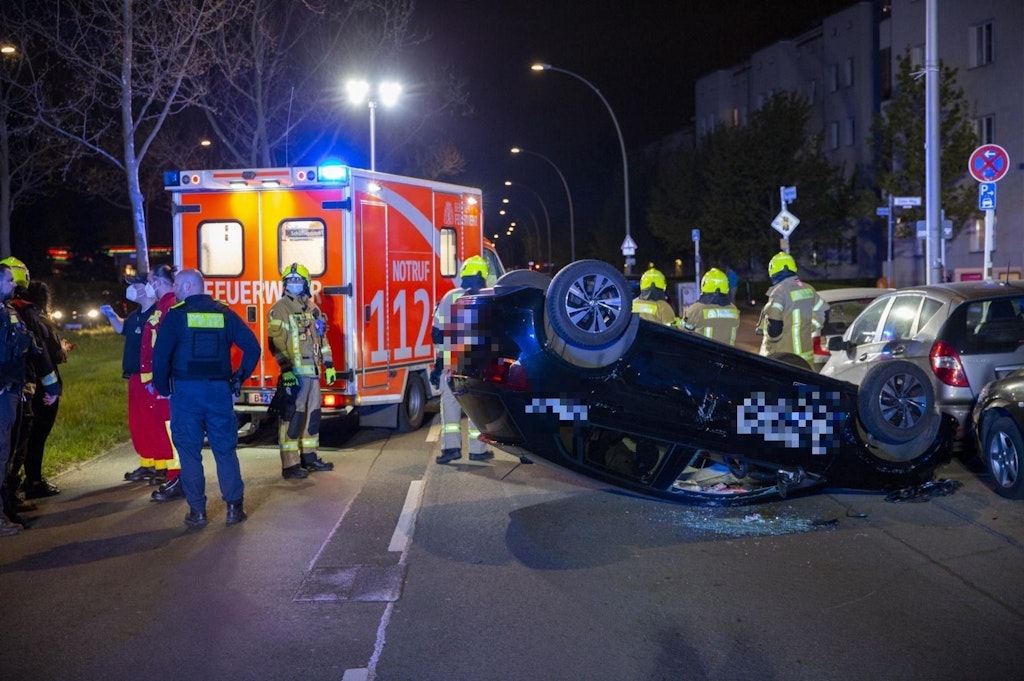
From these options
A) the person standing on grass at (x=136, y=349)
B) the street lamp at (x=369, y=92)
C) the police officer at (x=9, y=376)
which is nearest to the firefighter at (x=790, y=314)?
the person standing on grass at (x=136, y=349)

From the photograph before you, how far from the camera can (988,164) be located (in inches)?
511

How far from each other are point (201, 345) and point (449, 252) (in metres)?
5.93

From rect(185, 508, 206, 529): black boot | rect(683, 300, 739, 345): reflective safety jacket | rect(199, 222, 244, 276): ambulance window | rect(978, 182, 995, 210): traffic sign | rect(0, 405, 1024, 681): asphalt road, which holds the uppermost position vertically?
rect(978, 182, 995, 210): traffic sign

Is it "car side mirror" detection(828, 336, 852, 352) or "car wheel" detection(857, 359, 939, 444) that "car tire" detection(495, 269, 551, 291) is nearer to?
"car wheel" detection(857, 359, 939, 444)

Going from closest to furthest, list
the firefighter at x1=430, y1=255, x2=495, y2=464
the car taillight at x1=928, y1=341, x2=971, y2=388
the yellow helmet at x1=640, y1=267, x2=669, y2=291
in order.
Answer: the firefighter at x1=430, y1=255, x2=495, y2=464 < the car taillight at x1=928, y1=341, x2=971, y2=388 < the yellow helmet at x1=640, y1=267, x2=669, y2=291

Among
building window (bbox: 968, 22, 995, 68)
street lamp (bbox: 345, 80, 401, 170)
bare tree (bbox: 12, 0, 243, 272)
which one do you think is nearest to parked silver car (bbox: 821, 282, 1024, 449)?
bare tree (bbox: 12, 0, 243, 272)

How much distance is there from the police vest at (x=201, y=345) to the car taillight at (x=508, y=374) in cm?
217

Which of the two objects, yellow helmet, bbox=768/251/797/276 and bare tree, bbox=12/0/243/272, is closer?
yellow helmet, bbox=768/251/797/276

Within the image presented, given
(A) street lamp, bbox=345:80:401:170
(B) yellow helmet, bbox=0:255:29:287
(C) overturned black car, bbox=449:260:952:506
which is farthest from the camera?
(A) street lamp, bbox=345:80:401:170

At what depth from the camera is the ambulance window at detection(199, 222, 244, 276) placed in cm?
1100

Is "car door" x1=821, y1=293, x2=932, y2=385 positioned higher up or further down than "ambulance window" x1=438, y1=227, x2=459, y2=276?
further down

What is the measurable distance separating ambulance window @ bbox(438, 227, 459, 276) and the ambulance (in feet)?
3.24

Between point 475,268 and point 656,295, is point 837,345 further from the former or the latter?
point 475,268

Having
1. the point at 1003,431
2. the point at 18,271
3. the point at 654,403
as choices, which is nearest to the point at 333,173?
the point at 18,271
